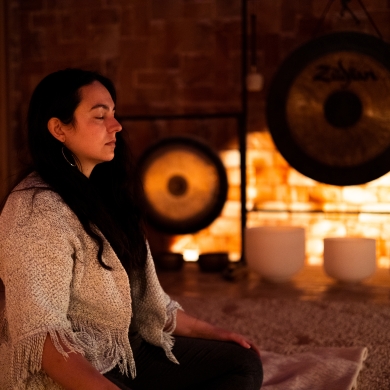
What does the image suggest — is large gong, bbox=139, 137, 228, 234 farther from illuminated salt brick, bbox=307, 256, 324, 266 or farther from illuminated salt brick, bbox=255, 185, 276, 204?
illuminated salt brick, bbox=307, 256, 324, 266

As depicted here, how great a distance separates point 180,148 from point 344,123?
3.03 feet

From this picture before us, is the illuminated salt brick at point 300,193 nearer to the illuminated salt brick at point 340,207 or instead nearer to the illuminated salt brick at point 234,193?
the illuminated salt brick at point 340,207

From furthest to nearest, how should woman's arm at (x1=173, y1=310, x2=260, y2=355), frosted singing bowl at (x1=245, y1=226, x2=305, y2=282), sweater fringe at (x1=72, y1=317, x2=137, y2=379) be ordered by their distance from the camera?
frosted singing bowl at (x1=245, y1=226, x2=305, y2=282) < woman's arm at (x1=173, y1=310, x2=260, y2=355) < sweater fringe at (x1=72, y1=317, x2=137, y2=379)

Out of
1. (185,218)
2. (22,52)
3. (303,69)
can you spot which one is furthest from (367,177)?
(22,52)

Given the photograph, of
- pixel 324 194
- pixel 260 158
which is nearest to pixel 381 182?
pixel 324 194

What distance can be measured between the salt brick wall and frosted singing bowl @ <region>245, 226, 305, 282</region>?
580 mm

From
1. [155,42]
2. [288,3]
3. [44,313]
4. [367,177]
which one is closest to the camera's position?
[44,313]

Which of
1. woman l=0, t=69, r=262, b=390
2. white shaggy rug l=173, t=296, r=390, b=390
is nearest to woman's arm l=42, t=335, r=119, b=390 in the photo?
woman l=0, t=69, r=262, b=390

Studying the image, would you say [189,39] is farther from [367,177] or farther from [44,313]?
[44,313]

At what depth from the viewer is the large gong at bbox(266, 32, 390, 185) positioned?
3.14 m

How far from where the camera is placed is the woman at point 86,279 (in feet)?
3.63

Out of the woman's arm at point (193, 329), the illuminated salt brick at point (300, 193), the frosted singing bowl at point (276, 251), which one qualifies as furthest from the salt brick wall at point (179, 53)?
the woman's arm at point (193, 329)

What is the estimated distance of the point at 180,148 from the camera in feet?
11.8

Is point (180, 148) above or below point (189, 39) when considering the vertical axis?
below
